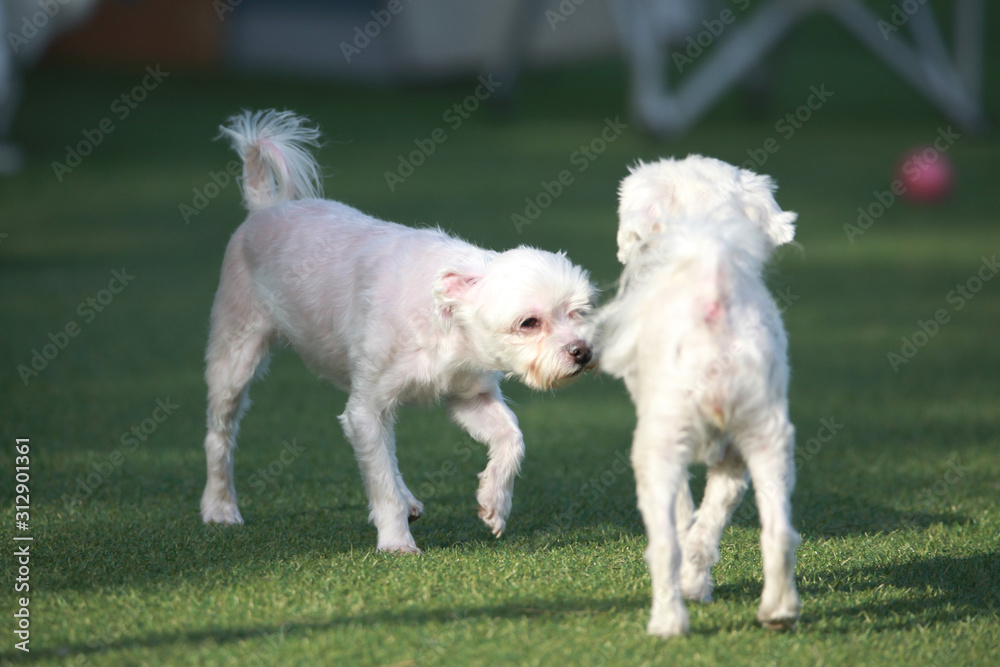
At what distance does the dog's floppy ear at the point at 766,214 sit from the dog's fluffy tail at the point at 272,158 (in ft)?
7.02

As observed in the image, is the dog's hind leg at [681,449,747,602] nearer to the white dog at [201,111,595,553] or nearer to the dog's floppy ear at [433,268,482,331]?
the white dog at [201,111,595,553]

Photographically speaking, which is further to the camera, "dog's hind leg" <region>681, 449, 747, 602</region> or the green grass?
"dog's hind leg" <region>681, 449, 747, 602</region>

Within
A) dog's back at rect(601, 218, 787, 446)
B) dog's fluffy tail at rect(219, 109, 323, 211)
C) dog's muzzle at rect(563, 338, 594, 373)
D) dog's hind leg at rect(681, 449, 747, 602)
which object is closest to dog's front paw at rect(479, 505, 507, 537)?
dog's muzzle at rect(563, 338, 594, 373)

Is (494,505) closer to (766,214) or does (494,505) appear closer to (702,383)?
(702,383)

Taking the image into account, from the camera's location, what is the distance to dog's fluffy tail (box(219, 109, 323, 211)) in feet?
16.9

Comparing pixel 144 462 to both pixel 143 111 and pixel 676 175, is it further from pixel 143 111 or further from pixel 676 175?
pixel 143 111

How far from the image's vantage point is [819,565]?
4117 mm

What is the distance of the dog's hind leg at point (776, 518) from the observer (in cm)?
318

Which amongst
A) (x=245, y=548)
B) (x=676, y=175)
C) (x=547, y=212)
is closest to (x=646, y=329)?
(x=676, y=175)

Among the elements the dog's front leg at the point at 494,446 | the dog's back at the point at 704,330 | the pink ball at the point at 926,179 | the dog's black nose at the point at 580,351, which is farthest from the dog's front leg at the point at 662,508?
the pink ball at the point at 926,179

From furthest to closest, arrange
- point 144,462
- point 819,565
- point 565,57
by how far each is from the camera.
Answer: point 565,57 < point 144,462 < point 819,565

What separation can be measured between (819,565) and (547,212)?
8.99m

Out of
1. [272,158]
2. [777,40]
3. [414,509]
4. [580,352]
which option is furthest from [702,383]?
[777,40]

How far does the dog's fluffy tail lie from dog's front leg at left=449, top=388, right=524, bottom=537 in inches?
55.2
